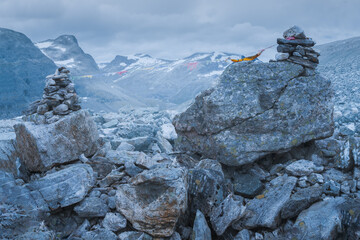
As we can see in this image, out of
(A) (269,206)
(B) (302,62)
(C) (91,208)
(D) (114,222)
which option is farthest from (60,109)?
(B) (302,62)

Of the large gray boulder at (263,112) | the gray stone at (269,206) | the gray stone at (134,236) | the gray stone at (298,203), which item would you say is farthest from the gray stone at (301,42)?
the gray stone at (134,236)

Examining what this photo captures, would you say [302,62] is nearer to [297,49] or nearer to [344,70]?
[297,49]

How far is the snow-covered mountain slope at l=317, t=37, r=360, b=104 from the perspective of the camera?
1142 inches

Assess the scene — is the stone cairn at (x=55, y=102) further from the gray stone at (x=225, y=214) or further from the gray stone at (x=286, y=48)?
the gray stone at (x=286, y=48)

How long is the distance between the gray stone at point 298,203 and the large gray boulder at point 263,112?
5.86 ft

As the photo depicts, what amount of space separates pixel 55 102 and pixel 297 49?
966 cm

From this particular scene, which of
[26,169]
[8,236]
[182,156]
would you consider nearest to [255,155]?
[182,156]

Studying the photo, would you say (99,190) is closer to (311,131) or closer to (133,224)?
(133,224)

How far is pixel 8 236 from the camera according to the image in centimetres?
477

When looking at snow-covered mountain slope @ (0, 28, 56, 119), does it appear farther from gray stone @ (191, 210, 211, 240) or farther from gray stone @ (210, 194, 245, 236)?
gray stone @ (210, 194, 245, 236)

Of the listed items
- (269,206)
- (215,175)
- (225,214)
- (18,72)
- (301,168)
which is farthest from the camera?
(18,72)

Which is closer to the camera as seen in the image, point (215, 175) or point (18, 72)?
point (215, 175)

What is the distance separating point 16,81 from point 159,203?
129m

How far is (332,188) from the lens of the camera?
19.0 ft
